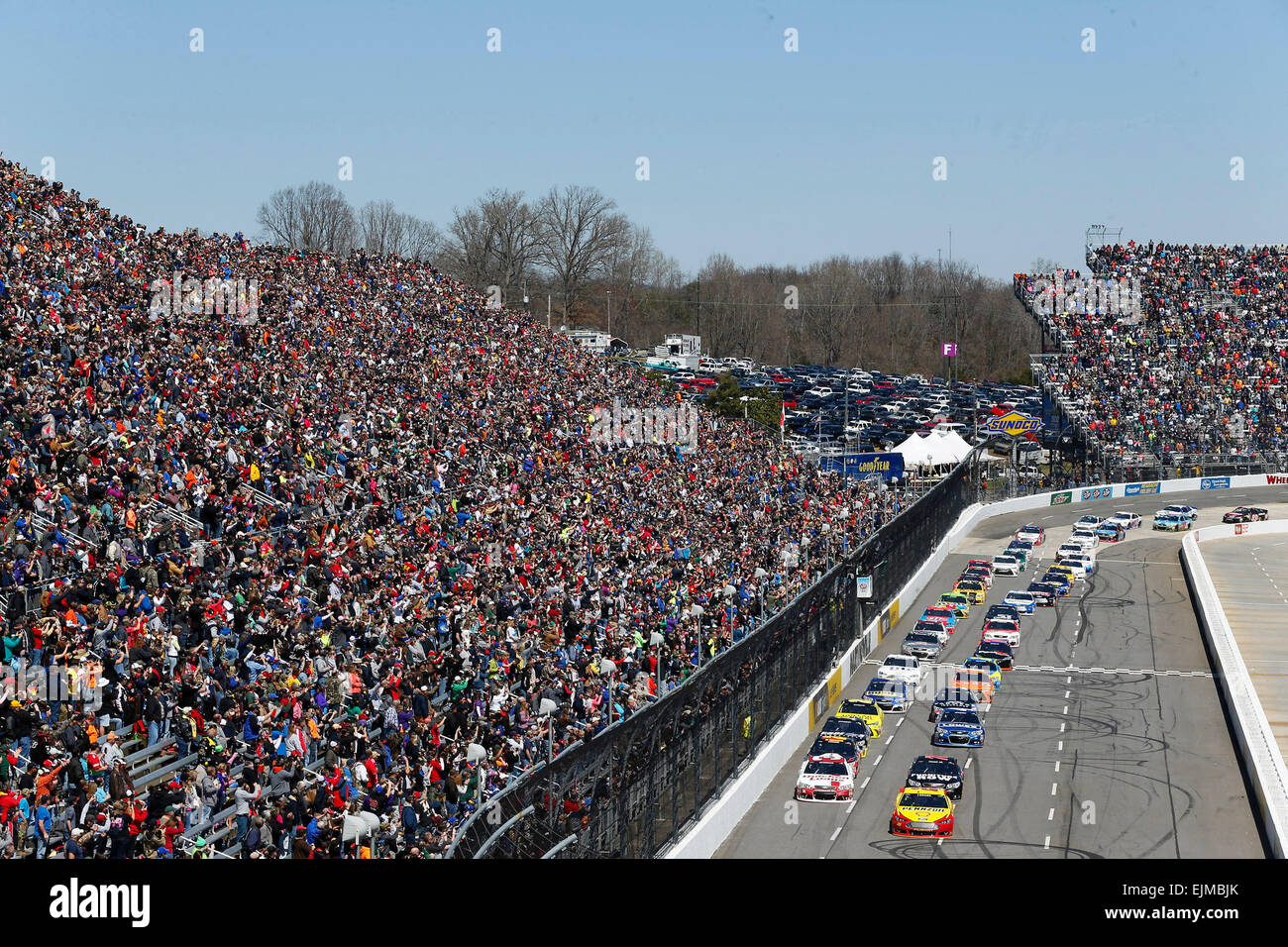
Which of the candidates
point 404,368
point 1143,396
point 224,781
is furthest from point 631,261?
point 224,781

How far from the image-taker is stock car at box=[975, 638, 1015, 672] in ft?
134

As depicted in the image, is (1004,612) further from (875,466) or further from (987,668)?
(875,466)

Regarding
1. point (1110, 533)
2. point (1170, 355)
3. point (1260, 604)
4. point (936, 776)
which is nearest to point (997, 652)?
point (936, 776)

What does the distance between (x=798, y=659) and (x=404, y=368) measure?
14.5 metres

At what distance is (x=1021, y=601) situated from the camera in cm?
4994

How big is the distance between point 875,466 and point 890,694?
31.1 m

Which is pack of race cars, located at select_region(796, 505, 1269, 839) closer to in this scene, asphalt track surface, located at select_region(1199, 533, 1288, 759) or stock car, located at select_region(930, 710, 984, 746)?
stock car, located at select_region(930, 710, 984, 746)

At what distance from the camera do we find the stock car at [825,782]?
90.1 ft

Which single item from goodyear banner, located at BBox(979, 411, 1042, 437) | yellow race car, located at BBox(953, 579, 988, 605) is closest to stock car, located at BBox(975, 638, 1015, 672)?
yellow race car, located at BBox(953, 579, 988, 605)

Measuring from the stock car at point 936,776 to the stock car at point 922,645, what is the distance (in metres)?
12.9

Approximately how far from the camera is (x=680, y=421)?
4906 centimetres

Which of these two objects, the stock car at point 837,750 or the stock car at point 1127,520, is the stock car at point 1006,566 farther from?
the stock car at point 837,750

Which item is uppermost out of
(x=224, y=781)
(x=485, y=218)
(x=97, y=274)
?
(x=485, y=218)
